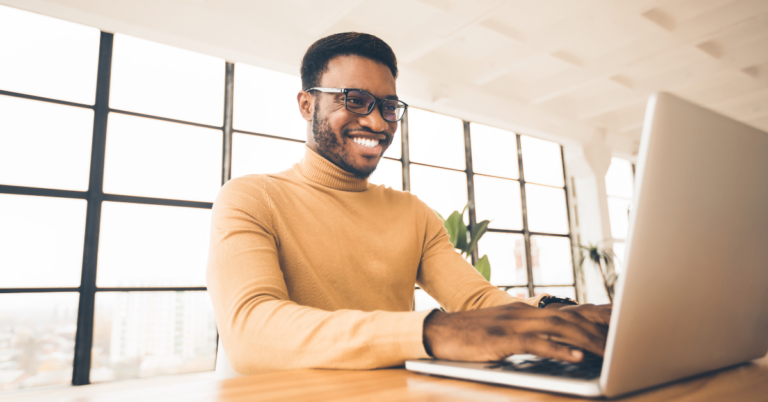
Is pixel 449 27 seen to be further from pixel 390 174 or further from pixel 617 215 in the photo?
pixel 617 215

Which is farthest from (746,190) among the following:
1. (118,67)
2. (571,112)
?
(571,112)

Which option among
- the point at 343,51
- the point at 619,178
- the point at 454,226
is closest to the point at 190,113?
the point at 454,226

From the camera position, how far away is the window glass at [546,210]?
595 centimetres

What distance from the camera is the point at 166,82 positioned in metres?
3.49

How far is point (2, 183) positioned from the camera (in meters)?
2.77

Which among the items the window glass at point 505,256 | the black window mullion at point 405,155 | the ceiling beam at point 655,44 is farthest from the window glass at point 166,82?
the ceiling beam at point 655,44

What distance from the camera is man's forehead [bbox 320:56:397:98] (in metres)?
1.16

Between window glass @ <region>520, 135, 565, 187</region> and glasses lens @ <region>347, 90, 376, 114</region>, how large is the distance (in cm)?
527

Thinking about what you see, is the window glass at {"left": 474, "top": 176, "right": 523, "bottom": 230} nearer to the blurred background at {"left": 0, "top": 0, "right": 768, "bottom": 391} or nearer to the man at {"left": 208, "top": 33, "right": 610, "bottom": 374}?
the blurred background at {"left": 0, "top": 0, "right": 768, "bottom": 391}

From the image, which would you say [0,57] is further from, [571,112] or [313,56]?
[571,112]

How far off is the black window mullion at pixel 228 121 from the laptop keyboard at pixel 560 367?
3.40 meters

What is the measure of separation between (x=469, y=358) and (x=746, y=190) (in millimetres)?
Result: 351

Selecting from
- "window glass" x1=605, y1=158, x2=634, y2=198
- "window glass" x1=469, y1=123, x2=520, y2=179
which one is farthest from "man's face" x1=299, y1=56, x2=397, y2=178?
"window glass" x1=605, y1=158, x2=634, y2=198

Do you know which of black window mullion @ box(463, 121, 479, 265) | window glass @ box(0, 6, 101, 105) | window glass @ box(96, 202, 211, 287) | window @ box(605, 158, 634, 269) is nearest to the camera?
window glass @ box(0, 6, 101, 105)
